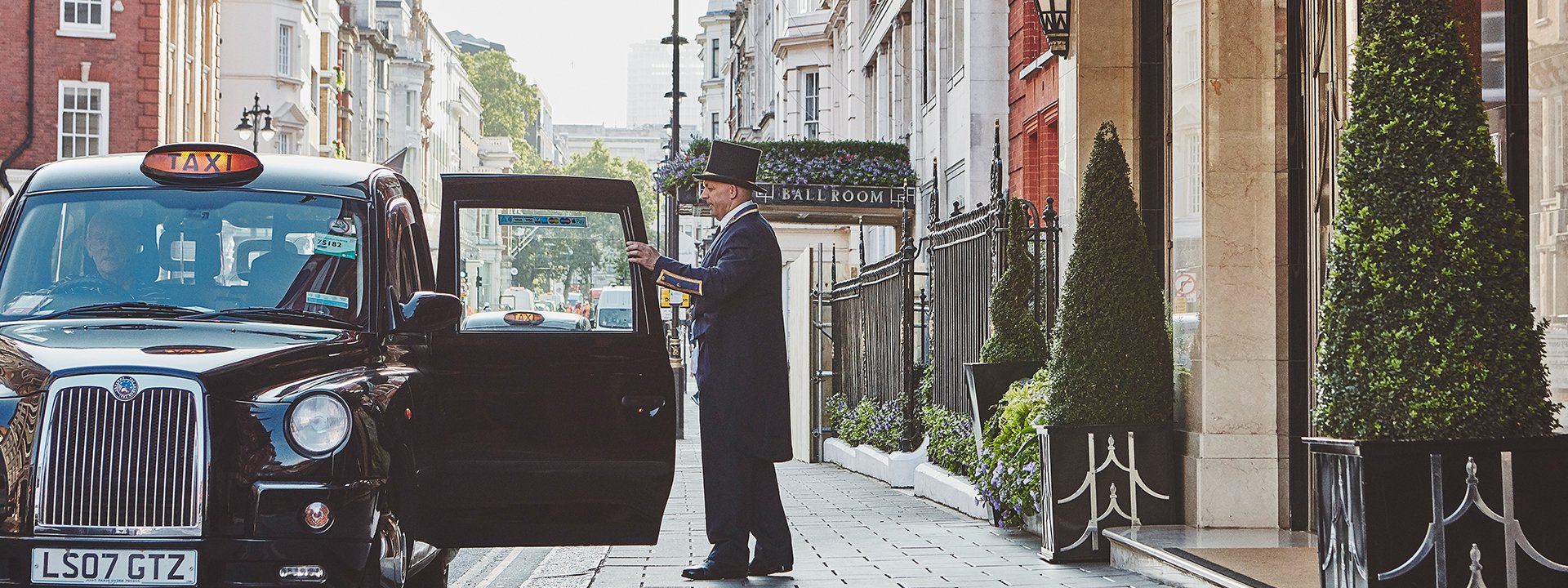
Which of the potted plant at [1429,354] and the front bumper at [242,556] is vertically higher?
the potted plant at [1429,354]

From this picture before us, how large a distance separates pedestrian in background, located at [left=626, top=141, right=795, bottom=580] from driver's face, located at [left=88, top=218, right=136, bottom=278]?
2147mm

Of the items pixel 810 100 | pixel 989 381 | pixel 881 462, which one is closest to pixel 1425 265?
pixel 989 381

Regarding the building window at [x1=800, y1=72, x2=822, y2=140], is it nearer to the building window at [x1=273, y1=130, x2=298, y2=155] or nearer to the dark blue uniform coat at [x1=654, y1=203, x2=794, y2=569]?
the building window at [x1=273, y1=130, x2=298, y2=155]

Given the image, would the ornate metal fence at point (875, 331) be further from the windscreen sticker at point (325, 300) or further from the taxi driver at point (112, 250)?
the taxi driver at point (112, 250)

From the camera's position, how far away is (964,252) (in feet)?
44.2

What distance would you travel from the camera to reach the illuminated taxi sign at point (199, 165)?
691cm

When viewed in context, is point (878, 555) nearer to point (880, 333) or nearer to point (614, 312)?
point (614, 312)

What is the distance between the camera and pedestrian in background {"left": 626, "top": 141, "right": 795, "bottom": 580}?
768 cm

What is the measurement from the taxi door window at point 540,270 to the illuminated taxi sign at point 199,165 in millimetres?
1222

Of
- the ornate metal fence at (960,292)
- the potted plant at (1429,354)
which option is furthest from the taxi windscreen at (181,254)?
the ornate metal fence at (960,292)

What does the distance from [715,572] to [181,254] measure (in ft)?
9.03

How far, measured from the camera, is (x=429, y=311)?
6.64 meters

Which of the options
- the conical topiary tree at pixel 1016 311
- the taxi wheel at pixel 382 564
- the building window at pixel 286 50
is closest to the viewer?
the taxi wheel at pixel 382 564

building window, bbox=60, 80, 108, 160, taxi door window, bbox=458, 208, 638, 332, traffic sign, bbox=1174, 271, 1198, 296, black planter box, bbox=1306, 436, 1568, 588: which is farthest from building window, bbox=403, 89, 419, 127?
black planter box, bbox=1306, 436, 1568, 588
